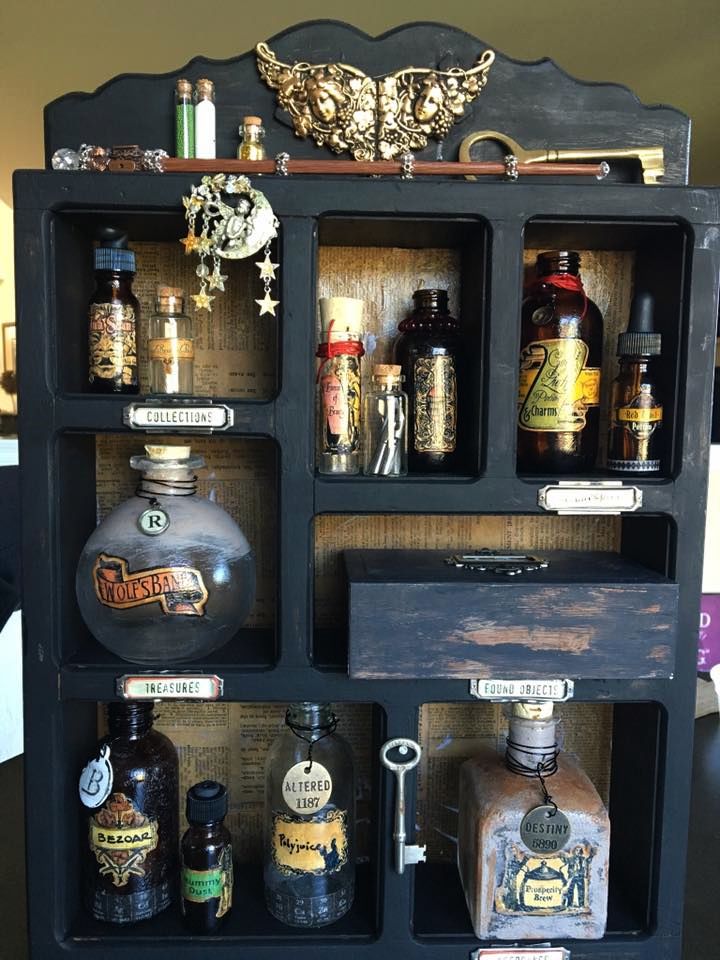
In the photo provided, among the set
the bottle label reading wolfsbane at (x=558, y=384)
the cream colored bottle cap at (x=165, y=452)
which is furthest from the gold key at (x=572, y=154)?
the cream colored bottle cap at (x=165, y=452)

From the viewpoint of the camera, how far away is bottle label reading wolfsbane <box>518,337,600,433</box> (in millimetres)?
973

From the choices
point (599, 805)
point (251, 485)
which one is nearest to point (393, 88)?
point (251, 485)

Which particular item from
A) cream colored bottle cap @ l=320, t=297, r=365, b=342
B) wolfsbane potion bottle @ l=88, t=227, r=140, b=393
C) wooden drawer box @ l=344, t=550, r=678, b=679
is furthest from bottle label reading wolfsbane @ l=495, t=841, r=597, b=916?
wolfsbane potion bottle @ l=88, t=227, r=140, b=393

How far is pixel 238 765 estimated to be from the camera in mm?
1168

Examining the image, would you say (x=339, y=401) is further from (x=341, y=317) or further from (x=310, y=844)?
(x=310, y=844)

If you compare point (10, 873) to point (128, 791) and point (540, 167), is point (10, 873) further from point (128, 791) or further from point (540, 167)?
point (540, 167)

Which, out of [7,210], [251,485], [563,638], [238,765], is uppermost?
[7,210]

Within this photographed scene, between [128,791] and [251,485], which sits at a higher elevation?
[251,485]

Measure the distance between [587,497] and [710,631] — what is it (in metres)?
0.92

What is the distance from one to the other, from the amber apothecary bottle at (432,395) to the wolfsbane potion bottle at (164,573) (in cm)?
28

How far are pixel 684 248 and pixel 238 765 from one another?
3.27ft


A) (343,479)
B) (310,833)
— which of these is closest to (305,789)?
(310,833)

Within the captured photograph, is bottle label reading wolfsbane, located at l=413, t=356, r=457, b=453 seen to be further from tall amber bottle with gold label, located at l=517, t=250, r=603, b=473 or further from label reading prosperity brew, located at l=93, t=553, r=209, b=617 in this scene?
label reading prosperity brew, located at l=93, t=553, r=209, b=617

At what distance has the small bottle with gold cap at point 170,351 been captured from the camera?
3.23 ft
